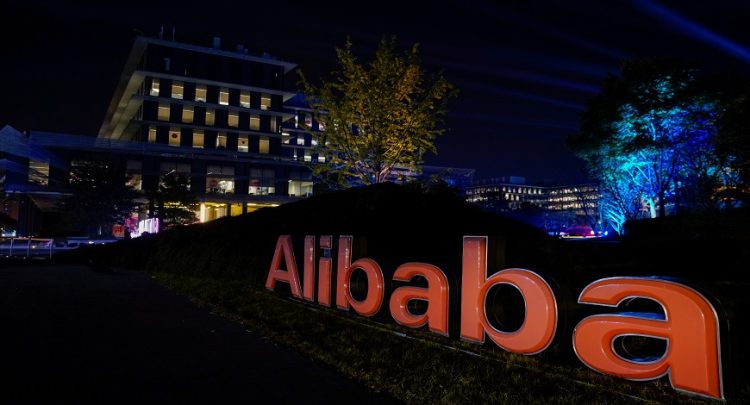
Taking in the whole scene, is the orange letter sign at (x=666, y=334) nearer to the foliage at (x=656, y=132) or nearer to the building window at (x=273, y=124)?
the foliage at (x=656, y=132)

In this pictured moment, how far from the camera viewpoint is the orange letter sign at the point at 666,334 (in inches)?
183

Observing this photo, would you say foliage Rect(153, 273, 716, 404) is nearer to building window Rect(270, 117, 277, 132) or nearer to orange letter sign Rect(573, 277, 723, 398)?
orange letter sign Rect(573, 277, 723, 398)

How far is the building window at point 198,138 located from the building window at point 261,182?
12237mm

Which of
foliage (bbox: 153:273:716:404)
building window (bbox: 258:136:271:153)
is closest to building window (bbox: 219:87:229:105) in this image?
building window (bbox: 258:136:271:153)

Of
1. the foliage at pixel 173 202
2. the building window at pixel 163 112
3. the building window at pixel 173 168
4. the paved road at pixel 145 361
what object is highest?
the building window at pixel 163 112

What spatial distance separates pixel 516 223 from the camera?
16141mm

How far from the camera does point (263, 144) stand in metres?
83.6

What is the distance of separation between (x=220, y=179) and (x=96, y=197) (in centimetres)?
1930

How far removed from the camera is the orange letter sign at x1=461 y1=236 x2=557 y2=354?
233 inches

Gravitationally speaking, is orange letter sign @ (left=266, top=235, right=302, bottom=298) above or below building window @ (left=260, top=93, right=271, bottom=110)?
below

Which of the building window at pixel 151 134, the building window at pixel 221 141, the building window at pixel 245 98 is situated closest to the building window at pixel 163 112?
the building window at pixel 151 134

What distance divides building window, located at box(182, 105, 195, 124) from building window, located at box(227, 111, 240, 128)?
5.69 meters

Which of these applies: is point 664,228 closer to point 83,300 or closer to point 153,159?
point 83,300

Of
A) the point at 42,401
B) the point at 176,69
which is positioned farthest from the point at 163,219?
the point at 42,401
